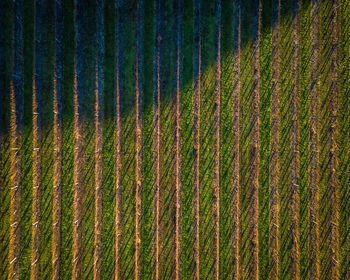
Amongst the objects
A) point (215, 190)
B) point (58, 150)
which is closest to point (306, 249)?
point (215, 190)

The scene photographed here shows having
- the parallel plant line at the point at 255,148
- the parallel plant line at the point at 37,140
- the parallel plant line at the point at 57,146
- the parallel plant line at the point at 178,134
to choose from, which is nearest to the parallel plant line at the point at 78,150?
the parallel plant line at the point at 57,146

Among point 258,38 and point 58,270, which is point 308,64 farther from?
point 58,270

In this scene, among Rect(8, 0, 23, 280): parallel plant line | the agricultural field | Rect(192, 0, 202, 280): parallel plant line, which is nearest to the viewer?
Rect(8, 0, 23, 280): parallel plant line

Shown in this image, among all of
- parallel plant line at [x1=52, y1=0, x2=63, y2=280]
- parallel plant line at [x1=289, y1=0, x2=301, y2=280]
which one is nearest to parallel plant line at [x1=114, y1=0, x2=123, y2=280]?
parallel plant line at [x1=52, y1=0, x2=63, y2=280]

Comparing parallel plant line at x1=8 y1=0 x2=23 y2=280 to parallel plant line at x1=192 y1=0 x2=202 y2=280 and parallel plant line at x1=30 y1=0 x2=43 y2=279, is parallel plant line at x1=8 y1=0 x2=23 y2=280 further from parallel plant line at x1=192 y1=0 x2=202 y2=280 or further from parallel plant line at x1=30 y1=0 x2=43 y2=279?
parallel plant line at x1=192 y1=0 x2=202 y2=280

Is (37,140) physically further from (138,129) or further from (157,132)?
(157,132)
